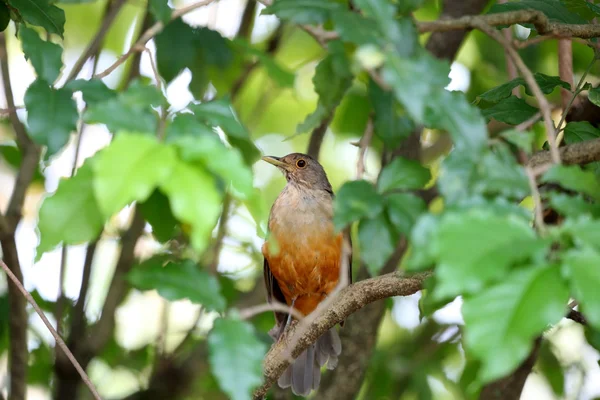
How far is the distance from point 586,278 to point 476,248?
0.82 ft

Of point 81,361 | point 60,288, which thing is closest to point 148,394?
point 81,361

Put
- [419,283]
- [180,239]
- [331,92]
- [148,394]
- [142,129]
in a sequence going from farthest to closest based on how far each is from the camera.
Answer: [180,239]
[148,394]
[419,283]
[331,92]
[142,129]

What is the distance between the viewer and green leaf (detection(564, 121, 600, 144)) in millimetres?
3641

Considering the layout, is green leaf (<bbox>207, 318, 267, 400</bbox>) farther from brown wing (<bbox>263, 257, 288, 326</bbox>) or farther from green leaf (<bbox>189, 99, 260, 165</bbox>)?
brown wing (<bbox>263, 257, 288, 326</bbox>)

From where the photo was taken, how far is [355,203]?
2.32m

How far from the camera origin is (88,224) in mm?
2223

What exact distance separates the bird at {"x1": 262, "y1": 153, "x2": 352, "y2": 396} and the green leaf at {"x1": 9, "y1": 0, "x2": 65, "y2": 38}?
2.62m

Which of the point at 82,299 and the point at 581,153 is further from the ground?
the point at 581,153

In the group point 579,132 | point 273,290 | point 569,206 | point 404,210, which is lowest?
point 273,290

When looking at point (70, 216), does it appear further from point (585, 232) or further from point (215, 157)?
point (585, 232)

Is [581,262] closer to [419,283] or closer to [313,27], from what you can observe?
[313,27]

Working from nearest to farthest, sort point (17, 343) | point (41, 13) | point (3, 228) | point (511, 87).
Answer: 1. point (41, 13)
2. point (511, 87)
3. point (3, 228)
4. point (17, 343)

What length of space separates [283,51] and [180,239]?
7.14 feet

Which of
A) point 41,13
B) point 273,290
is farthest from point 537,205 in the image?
point 273,290
